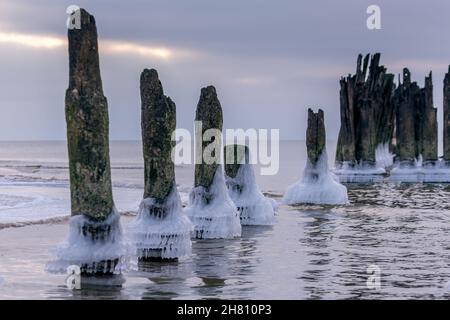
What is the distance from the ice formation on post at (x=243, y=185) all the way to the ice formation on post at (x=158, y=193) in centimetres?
557

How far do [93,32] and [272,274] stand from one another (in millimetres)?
4526

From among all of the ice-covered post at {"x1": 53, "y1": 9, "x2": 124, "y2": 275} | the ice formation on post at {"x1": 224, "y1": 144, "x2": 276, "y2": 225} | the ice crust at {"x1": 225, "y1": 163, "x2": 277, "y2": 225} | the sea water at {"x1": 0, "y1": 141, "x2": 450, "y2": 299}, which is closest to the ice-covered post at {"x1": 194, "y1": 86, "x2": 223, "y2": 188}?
the sea water at {"x1": 0, "y1": 141, "x2": 450, "y2": 299}

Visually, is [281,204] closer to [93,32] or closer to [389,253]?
[389,253]

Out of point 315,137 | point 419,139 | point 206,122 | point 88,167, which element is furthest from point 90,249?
point 419,139

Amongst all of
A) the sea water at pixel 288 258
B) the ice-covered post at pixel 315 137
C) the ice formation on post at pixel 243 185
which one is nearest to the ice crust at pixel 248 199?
the ice formation on post at pixel 243 185

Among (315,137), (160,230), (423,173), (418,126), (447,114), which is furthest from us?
(418,126)

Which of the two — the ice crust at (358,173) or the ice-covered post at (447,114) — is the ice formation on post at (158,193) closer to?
the ice-covered post at (447,114)

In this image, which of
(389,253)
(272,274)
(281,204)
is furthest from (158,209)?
(281,204)

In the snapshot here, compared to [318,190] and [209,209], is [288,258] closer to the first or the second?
[209,209]

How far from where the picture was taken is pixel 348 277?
1346cm

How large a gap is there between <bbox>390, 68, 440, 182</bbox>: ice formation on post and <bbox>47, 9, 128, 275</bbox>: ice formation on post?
92.8 feet

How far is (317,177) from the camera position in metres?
26.8

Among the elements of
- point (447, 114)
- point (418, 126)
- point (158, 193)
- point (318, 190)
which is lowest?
point (318, 190)

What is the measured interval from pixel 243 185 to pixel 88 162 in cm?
836
